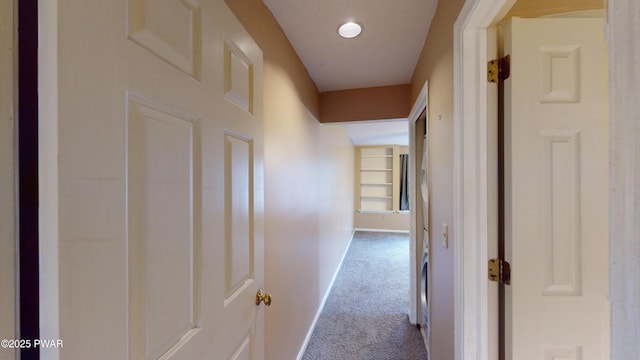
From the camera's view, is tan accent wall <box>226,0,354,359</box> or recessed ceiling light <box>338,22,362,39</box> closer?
tan accent wall <box>226,0,354,359</box>

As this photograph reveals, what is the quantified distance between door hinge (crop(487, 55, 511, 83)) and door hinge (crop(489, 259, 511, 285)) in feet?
2.26

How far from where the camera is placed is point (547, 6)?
98cm

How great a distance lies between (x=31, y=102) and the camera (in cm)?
38

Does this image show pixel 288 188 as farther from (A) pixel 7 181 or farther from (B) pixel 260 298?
(A) pixel 7 181

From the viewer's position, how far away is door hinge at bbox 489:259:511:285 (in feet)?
3.08

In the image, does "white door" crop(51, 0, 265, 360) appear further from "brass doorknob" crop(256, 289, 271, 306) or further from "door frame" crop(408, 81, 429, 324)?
"door frame" crop(408, 81, 429, 324)

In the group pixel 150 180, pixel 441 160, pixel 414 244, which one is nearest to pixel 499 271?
pixel 441 160

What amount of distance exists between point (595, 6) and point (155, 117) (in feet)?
4.87

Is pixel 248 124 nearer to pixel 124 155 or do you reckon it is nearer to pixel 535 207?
pixel 124 155

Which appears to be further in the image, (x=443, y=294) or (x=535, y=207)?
(x=443, y=294)

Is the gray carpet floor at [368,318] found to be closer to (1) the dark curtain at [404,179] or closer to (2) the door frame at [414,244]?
(2) the door frame at [414,244]

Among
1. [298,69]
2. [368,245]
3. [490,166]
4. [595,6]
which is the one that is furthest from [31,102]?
[368,245]

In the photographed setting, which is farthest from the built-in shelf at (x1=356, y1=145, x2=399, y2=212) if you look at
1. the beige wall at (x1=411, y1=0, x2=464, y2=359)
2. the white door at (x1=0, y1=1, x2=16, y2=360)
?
the white door at (x1=0, y1=1, x2=16, y2=360)

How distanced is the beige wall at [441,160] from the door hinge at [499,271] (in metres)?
0.23
